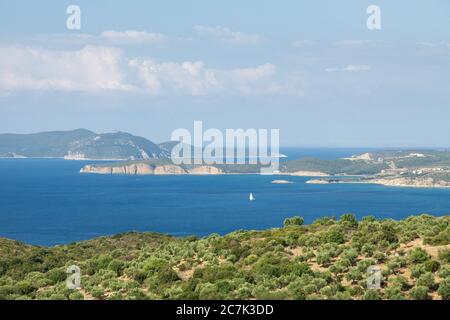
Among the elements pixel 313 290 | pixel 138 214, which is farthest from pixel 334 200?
pixel 313 290

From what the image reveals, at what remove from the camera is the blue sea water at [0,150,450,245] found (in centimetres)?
11903

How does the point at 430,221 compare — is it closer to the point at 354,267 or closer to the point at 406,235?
the point at 406,235

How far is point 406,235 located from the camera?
27.6m

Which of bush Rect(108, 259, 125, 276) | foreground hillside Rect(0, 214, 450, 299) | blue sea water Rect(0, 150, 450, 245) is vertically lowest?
blue sea water Rect(0, 150, 450, 245)

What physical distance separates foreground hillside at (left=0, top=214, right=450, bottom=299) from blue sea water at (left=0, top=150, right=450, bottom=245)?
75.0m

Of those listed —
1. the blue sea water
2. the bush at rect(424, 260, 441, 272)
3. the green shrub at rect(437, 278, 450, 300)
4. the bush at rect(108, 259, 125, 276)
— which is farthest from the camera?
the blue sea water

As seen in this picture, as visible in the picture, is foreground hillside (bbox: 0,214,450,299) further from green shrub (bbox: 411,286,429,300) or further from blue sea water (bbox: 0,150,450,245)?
blue sea water (bbox: 0,150,450,245)

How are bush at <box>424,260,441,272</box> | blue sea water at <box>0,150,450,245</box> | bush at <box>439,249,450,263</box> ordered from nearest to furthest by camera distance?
bush at <box>424,260,441,272</box>, bush at <box>439,249,450,263</box>, blue sea water at <box>0,150,450,245</box>

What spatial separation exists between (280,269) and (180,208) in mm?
127643

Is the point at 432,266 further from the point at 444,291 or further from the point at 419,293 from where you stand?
the point at 419,293

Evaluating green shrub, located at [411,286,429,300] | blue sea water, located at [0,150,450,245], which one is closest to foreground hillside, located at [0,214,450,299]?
green shrub, located at [411,286,429,300]

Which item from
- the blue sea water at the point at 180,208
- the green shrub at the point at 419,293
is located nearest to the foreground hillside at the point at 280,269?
the green shrub at the point at 419,293

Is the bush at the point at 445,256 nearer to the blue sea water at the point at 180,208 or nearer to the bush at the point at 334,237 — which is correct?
the bush at the point at 334,237

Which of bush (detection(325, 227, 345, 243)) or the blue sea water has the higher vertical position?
bush (detection(325, 227, 345, 243))
